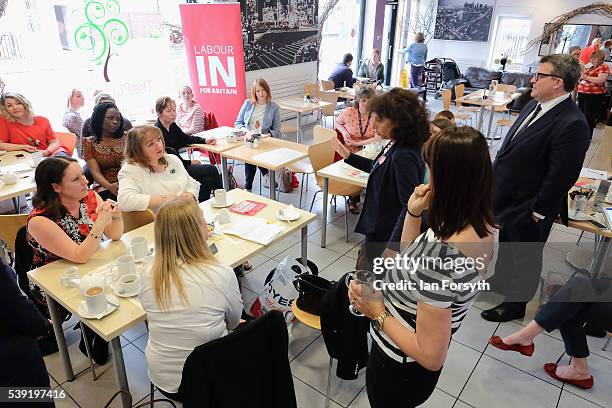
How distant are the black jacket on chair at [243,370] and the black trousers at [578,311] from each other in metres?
1.63

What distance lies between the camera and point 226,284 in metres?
1.67

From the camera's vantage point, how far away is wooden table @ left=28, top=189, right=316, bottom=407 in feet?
5.78

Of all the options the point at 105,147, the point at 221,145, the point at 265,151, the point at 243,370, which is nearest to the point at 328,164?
the point at 265,151

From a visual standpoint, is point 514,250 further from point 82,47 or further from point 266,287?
point 82,47

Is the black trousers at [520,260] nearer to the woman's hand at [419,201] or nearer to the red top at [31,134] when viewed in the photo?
the woman's hand at [419,201]

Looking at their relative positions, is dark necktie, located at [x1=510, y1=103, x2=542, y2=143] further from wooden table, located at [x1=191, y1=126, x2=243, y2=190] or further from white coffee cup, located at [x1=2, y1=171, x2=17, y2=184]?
white coffee cup, located at [x1=2, y1=171, x2=17, y2=184]

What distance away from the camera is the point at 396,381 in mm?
1436

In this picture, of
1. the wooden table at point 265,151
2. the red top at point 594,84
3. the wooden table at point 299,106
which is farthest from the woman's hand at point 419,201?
the red top at point 594,84

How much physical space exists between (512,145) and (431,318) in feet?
6.56

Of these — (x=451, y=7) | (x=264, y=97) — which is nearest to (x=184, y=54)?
(x=264, y=97)

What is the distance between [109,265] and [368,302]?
1460 millimetres

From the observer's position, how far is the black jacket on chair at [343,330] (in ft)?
6.46

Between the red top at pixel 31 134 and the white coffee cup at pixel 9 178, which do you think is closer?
the white coffee cup at pixel 9 178

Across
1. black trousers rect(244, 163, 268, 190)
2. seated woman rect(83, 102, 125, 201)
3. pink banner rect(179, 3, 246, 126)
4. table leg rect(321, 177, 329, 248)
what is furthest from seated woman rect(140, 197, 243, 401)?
pink banner rect(179, 3, 246, 126)
